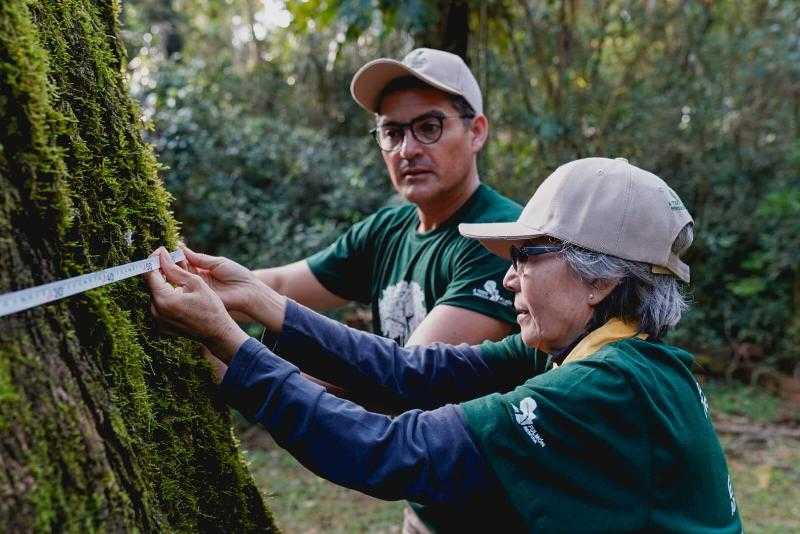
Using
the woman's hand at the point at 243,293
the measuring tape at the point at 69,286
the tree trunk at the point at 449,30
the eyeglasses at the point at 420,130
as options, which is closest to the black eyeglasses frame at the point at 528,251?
the woman's hand at the point at 243,293

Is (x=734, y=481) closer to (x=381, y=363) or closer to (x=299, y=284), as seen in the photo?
(x=299, y=284)

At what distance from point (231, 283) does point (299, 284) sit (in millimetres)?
1126

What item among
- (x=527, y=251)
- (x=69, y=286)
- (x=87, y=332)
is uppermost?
(x=69, y=286)

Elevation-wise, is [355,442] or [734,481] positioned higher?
[355,442]

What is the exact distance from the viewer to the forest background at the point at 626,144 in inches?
294

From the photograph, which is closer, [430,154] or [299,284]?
[430,154]

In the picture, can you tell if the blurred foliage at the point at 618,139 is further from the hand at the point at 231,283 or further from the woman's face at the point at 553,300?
the woman's face at the point at 553,300

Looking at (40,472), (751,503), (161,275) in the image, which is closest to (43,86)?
(161,275)

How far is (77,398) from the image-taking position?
1.29 metres

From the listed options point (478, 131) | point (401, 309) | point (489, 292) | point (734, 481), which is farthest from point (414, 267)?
point (734, 481)

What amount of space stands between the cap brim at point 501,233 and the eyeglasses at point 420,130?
83 centimetres

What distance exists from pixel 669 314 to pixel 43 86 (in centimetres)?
152

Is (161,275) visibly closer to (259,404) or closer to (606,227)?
(259,404)

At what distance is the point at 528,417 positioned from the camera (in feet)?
5.39
